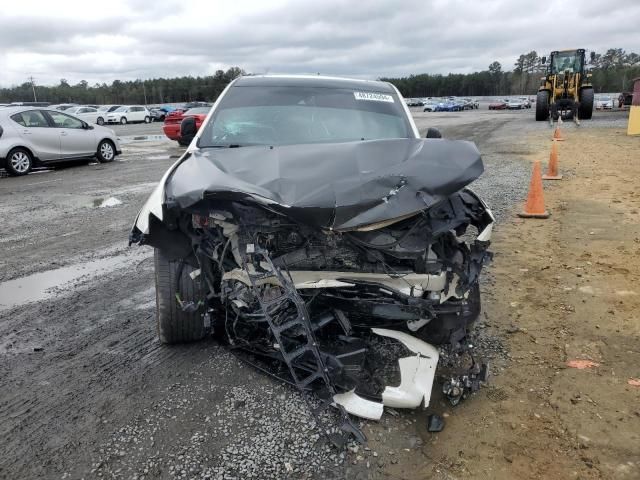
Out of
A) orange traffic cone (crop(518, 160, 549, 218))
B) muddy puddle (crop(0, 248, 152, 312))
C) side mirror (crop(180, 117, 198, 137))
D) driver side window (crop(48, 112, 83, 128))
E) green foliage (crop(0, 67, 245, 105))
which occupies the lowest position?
muddy puddle (crop(0, 248, 152, 312))

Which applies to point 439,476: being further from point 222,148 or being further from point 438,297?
point 222,148

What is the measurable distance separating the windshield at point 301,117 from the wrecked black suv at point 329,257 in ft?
2.48

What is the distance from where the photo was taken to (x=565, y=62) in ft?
82.4

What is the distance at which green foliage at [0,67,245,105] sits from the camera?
77.4 meters

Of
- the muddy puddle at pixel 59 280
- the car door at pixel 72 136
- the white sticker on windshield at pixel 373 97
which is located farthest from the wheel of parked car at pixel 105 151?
the white sticker on windshield at pixel 373 97

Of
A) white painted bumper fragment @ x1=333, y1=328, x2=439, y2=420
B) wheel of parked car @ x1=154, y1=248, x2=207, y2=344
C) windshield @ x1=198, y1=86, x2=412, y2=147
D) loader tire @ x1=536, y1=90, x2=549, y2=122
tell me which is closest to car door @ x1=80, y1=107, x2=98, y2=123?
loader tire @ x1=536, y1=90, x2=549, y2=122

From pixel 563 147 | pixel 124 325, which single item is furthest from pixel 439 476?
pixel 563 147

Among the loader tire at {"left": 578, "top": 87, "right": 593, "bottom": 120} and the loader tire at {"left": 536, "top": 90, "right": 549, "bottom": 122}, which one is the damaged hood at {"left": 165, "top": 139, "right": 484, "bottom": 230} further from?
the loader tire at {"left": 578, "top": 87, "right": 593, "bottom": 120}

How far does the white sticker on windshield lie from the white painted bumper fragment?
2.47 m

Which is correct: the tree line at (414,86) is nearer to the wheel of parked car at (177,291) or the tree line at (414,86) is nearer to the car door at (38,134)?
the car door at (38,134)

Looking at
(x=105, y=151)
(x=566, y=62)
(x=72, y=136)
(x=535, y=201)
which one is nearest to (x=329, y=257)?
(x=535, y=201)

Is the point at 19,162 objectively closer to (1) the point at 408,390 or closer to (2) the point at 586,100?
(1) the point at 408,390

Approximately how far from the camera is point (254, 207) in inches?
108

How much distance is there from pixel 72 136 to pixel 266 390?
12233 mm
